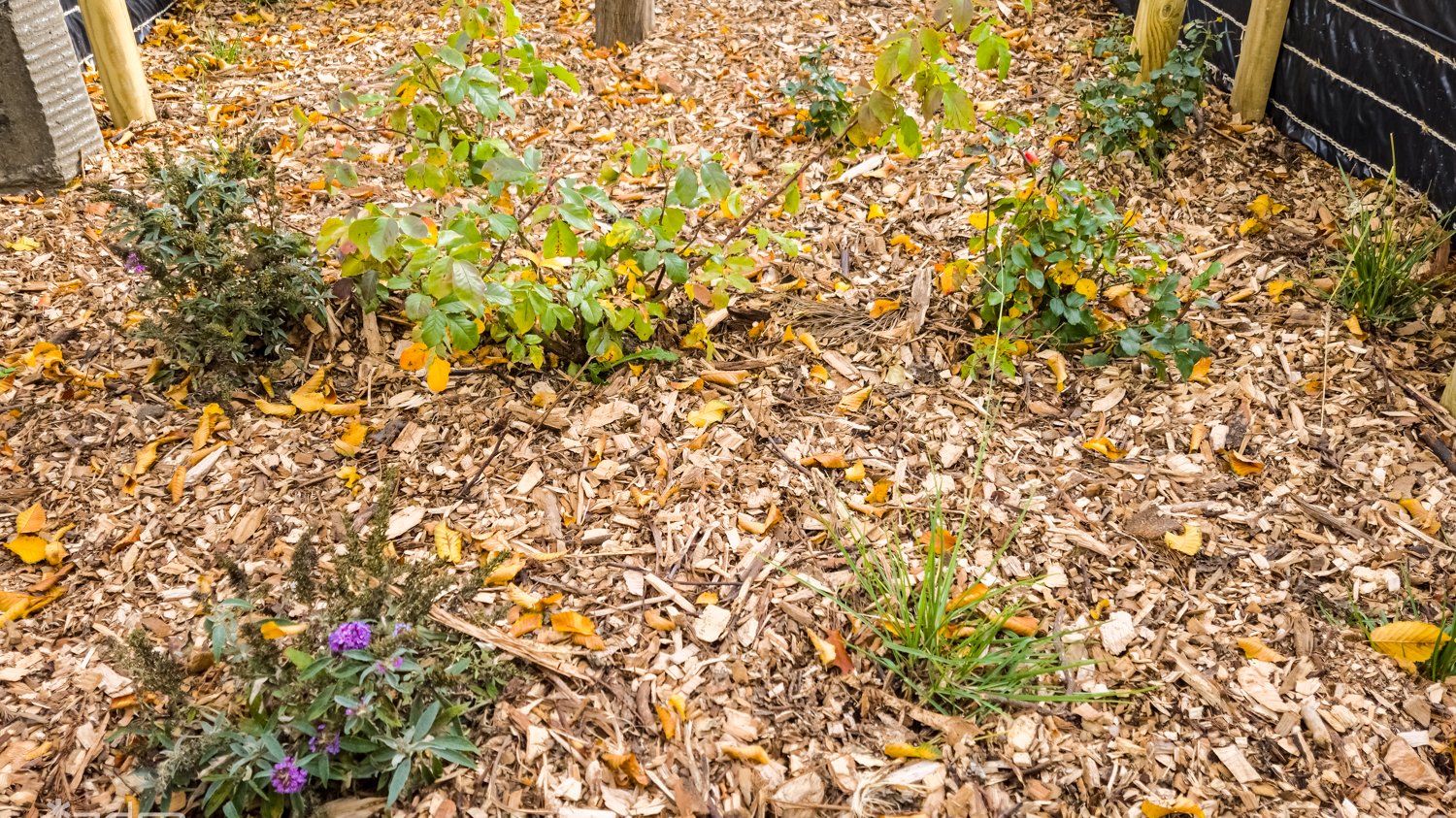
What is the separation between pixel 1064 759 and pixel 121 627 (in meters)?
2.03

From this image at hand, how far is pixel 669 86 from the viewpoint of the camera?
444 cm

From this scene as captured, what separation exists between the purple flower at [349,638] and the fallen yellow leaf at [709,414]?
1.22 m

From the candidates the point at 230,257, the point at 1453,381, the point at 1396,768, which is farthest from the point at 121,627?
the point at 1453,381

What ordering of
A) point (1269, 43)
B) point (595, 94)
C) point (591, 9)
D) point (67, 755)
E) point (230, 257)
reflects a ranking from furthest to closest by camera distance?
1. point (591, 9)
2. point (595, 94)
3. point (1269, 43)
4. point (230, 257)
5. point (67, 755)

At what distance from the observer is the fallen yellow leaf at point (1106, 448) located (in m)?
2.66

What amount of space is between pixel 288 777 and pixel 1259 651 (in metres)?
1.95

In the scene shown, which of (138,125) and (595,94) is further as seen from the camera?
(595,94)

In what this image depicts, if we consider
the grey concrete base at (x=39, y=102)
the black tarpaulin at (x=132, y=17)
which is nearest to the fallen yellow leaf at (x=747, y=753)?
the grey concrete base at (x=39, y=102)

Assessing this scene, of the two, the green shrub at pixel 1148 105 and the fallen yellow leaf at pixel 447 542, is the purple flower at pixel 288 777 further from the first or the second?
the green shrub at pixel 1148 105

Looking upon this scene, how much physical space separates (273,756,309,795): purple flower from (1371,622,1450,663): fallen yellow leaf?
2168 mm

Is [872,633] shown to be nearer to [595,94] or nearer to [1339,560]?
[1339,560]

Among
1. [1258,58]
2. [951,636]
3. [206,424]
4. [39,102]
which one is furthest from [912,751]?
[39,102]

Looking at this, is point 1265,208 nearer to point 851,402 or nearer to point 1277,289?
point 1277,289

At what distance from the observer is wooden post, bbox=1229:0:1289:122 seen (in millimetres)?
3775
